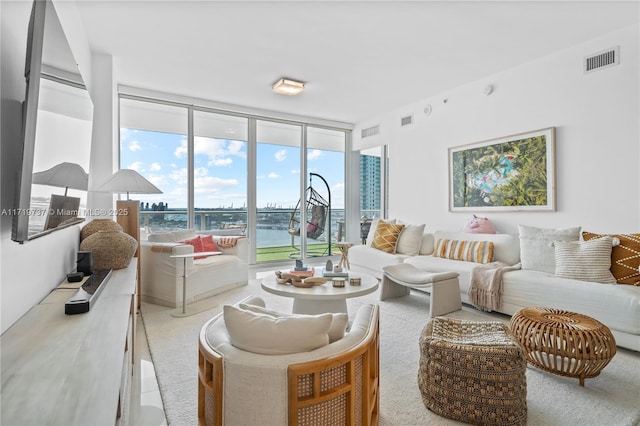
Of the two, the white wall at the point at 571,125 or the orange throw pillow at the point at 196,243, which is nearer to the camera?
the white wall at the point at 571,125

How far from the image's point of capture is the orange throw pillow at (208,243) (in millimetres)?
4375

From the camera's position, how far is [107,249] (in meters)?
2.39

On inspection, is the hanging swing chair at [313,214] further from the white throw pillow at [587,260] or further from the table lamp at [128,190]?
the white throw pillow at [587,260]

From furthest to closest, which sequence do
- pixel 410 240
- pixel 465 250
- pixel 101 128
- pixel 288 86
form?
pixel 410 240
pixel 288 86
pixel 465 250
pixel 101 128

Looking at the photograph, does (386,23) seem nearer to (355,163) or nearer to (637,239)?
(637,239)

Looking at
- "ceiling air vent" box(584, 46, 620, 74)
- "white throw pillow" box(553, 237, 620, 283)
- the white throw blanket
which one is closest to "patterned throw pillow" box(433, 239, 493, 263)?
the white throw blanket

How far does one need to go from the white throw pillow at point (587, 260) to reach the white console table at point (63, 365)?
3354 mm

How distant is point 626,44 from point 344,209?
4590 millimetres

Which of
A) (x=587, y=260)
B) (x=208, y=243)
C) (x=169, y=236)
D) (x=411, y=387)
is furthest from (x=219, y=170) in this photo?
(x=587, y=260)

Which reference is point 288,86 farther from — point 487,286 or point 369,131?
point 487,286

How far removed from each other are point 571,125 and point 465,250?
5.63 feet

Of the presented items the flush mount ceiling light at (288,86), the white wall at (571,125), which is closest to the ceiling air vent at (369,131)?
the white wall at (571,125)

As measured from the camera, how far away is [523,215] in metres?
3.94

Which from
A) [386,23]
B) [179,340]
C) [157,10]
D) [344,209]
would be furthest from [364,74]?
[179,340]
